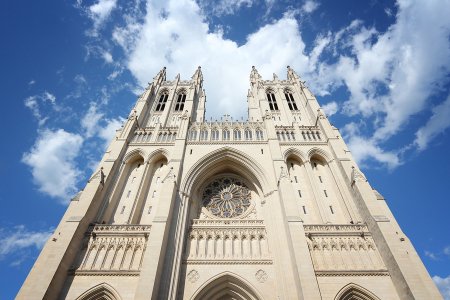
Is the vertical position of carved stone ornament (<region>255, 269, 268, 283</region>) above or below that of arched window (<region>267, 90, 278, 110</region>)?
below

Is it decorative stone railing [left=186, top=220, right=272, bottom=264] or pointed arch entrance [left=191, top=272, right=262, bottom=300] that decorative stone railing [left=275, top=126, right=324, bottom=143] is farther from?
pointed arch entrance [left=191, top=272, right=262, bottom=300]

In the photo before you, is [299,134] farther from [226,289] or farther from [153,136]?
[226,289]

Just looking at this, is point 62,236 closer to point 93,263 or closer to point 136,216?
point 93,263

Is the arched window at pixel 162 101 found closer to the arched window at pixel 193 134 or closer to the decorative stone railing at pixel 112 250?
the arched window at pixel 193 134

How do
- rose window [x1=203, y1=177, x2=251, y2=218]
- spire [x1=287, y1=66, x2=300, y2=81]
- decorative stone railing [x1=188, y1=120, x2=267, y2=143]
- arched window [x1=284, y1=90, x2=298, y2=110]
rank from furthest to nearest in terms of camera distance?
1. spire [x1=287, y1=66, x2=300, y2=81]
2. arched window [x1=284, y1=90, x2=298, y2=110]
3. decorative stone railing [x1=188, y1=120, x2=267, y2=143]
4. rose window [x1=203, y1=177, x2=251, y2=218]

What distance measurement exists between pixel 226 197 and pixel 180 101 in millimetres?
14704

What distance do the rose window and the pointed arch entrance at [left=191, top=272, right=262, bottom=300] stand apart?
4854mm

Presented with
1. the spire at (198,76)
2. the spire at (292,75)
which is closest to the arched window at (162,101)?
the spire at (198,76)

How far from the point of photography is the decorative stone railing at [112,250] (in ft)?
45.0

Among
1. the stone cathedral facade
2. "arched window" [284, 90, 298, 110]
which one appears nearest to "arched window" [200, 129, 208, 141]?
the stone cathedral facade

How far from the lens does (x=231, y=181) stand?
21.2 m

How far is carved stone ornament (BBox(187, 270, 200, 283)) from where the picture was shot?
14.1m

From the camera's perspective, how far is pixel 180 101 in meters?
30.2

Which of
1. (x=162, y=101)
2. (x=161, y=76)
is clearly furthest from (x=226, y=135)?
(x=161, y=76)
